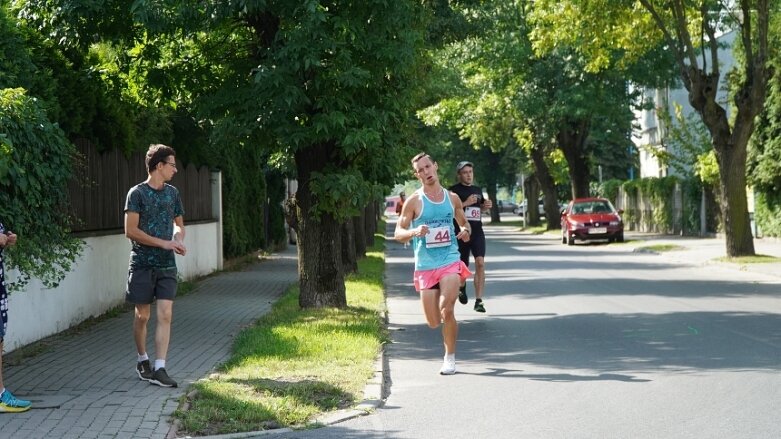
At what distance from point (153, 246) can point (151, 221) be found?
0.19 meters

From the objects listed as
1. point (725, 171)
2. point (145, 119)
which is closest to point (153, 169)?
point (145, 119)

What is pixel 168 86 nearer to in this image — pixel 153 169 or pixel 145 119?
pixel 145 119

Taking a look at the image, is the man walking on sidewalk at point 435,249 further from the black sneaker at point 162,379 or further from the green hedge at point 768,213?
the green hedge at point 768,213

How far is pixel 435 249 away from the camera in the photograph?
10242 mm

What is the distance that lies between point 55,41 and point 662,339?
7145 millimetres

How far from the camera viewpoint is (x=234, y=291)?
19656 mm

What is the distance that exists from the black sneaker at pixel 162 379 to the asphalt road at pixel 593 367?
1.59 meters

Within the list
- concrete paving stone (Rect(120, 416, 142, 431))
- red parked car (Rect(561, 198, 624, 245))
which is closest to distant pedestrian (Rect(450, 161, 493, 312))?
concrete paving stone (Rect(120, 416, 142, 431))

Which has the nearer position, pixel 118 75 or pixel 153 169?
pixel 153 169

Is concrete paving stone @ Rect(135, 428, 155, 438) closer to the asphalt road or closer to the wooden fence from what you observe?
the asphalt road

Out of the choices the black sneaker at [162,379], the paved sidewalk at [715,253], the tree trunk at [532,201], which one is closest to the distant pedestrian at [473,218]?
the black sneaker at [162,379]

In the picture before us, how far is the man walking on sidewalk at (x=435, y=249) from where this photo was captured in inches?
399

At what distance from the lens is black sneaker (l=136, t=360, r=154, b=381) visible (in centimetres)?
931

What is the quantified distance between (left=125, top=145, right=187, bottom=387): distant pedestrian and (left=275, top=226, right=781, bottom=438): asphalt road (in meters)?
1.87
